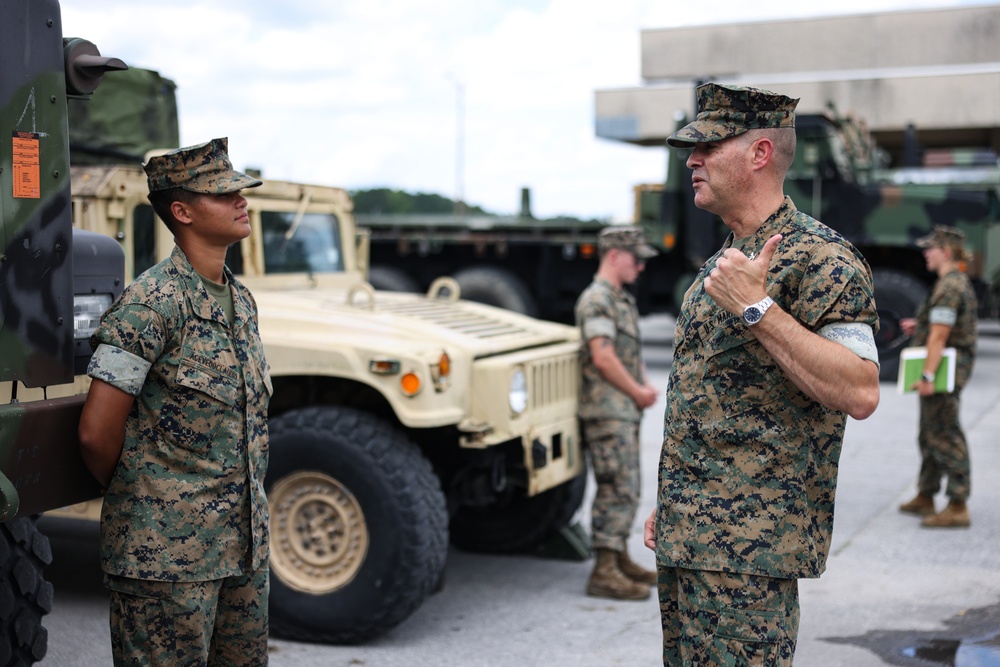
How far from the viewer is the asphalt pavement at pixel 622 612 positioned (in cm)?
445

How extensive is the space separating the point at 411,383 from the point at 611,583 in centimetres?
144

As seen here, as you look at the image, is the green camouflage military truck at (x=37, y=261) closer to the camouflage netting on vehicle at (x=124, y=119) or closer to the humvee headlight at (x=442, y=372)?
the humvee headlight at (x=442, y=372)

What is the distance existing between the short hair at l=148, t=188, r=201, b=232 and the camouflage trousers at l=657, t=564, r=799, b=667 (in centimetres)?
141

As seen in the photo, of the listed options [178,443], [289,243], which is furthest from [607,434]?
[178,443]

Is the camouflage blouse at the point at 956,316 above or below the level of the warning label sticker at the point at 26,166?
below

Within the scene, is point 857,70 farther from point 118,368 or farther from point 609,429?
point 118,368

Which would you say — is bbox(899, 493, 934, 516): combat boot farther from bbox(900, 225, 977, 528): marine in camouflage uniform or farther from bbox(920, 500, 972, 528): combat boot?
bbox(920, 500, 972, 528): combat boot

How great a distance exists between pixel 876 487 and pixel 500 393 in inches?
152

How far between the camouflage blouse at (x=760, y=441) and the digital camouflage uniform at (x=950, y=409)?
170 inches

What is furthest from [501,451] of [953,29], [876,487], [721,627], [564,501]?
[953,29]

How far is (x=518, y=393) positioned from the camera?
4.72m

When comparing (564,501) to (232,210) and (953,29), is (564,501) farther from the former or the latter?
(953,29)

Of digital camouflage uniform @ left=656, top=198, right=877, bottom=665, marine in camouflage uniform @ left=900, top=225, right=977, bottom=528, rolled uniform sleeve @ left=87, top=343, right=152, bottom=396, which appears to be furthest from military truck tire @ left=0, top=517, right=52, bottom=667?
marine in camouflage uniform @ left=900, top=225, right=977, bottom=528

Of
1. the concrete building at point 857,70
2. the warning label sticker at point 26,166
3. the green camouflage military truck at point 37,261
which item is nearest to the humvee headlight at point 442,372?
the green camouflage military truck at point 37,261
